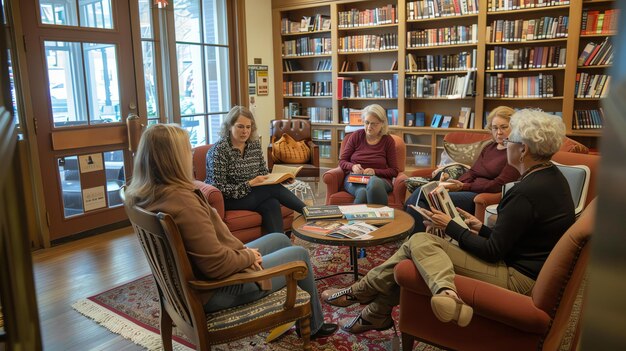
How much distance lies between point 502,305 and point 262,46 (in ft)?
18.1

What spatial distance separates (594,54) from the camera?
4.79 metres

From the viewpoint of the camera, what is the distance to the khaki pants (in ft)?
6.11

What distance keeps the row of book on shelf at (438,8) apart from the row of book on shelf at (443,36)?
0.55 feet

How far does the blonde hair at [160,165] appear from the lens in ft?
6.08

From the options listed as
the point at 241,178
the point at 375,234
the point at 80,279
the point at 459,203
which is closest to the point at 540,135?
the point at 375,234

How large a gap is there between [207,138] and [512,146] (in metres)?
4.36

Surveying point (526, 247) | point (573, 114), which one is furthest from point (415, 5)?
point (526, 247)

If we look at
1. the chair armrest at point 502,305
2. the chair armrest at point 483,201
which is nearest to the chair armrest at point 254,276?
the chair armrest at point 502,305

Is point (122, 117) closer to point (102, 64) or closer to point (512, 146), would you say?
point (102, 64)

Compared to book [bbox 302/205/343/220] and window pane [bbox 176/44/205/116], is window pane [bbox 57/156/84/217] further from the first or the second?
book [bbox 302/205/343/220]

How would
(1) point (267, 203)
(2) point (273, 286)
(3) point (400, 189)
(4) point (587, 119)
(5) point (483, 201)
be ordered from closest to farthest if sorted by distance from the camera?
1. (2) point (273, 286)
2. (5) point (483, 201)
3. (1) point (267, 203)
4. (3) point (400, 189)
5. (4) point (587, 119)

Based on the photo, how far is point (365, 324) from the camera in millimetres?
2309

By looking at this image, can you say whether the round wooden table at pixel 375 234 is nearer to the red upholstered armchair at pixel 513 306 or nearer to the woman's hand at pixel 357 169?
the red upholstered armchair at pixel 513 306

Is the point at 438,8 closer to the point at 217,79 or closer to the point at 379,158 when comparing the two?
the point at 379,158
